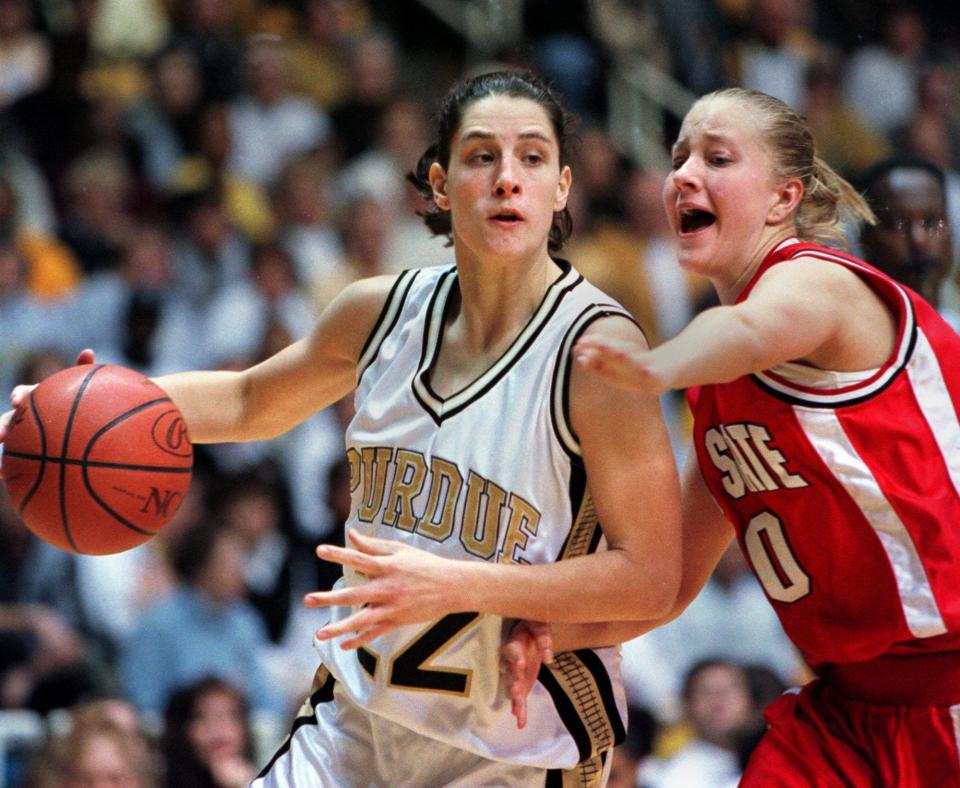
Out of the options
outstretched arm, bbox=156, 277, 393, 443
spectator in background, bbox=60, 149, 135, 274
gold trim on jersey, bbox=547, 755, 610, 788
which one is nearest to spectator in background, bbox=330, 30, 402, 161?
spectator in background, bbox=60, 149, 135, 274

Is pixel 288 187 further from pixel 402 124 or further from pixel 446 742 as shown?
pixel 446 742

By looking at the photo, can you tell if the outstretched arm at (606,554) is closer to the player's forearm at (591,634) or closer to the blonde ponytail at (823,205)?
the player's forearm at (591,634)

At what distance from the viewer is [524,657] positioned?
→ 3.02 meters

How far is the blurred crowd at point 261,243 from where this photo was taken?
572 centimetres

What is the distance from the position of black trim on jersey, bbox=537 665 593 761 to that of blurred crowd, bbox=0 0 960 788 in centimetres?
201

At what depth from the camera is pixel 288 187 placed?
787 cm

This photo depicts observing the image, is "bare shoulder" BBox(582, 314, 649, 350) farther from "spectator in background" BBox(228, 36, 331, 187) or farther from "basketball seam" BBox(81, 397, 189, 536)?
"spectator in background" BBox(228, 36, 331, 187)

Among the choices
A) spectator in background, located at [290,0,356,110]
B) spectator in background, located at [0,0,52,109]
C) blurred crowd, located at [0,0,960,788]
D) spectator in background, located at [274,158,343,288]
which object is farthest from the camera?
spectator in background, located at [290,0,356,110]

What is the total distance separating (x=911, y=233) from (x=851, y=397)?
53.5 inches

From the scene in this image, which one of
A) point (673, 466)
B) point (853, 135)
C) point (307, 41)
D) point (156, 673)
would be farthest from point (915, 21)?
point (673, 466)

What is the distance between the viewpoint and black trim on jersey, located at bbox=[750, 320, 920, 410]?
304 cm

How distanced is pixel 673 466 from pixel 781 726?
608 mm

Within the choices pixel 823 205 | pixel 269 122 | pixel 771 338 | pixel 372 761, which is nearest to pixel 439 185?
pixel 823 205

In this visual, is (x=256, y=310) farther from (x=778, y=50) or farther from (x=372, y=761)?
(x=372, y=761)
